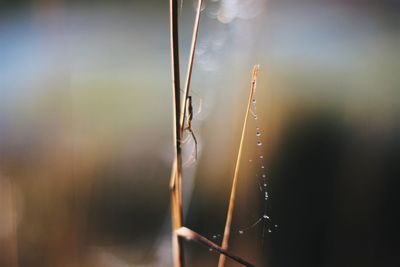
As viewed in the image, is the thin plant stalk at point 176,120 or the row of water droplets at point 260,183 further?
the row of water droplets at point 260,183

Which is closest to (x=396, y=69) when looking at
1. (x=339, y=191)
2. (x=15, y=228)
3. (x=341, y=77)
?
(x=341, y=77)

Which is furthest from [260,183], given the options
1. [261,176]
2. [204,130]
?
[204,130]

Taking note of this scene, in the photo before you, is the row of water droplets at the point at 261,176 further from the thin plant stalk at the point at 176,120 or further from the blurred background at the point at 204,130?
the thin plant stalk at the point at 176,120

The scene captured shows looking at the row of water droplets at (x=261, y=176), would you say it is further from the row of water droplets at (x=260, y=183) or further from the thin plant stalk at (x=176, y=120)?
the thin plant stalk at (x=176, y=120)

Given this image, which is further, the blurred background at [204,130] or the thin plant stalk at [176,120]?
the blurred background at [204,130]

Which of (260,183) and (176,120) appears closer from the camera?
(176,120)

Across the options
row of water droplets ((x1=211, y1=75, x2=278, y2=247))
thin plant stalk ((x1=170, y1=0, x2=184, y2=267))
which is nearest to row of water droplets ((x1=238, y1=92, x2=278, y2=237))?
row of water droplets ((x1=211, y1=75, x2=278, y2=247))

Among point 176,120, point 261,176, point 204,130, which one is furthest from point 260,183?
point 176,120

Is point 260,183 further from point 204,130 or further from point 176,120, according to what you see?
point 176,120

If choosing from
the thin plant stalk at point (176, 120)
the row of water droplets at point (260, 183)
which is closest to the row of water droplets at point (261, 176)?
the row of water droplets at point (260, 183)
